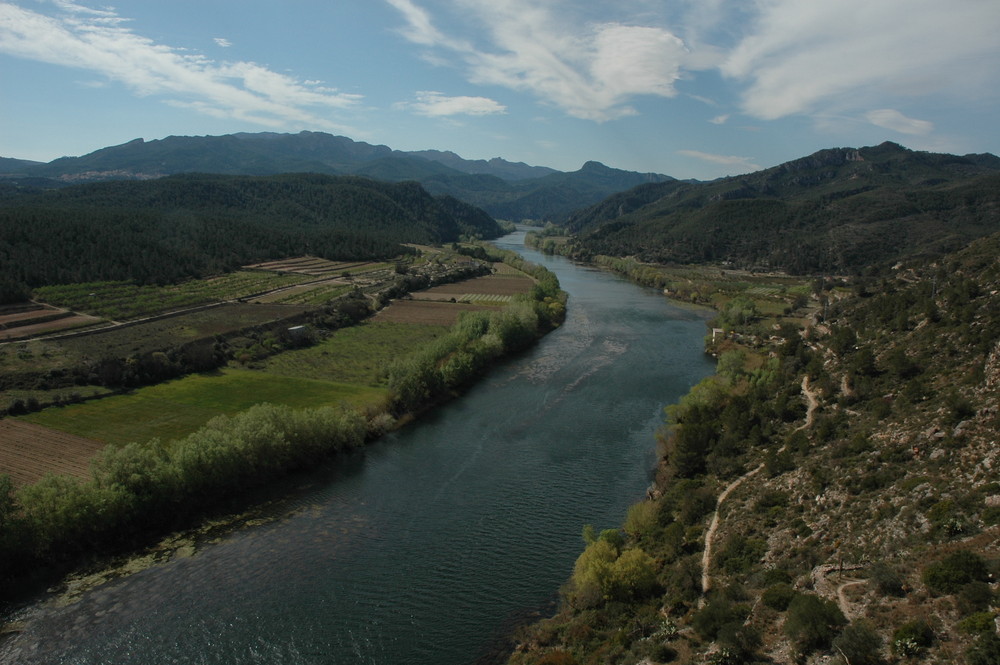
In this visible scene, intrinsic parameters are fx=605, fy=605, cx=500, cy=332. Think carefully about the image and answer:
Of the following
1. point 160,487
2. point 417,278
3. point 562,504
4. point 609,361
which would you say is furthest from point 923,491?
point 417,278

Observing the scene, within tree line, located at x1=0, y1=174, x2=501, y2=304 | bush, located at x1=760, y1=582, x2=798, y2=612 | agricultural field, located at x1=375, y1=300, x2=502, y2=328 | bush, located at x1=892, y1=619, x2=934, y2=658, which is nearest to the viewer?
bush, located at x1=892, y1=619, x2=934, y2=658

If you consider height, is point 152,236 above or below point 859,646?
above

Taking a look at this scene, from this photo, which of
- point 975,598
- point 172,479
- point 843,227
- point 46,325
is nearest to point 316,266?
point 46,325

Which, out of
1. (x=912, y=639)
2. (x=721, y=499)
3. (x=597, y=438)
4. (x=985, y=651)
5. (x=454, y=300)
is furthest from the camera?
(x=454, y=300)

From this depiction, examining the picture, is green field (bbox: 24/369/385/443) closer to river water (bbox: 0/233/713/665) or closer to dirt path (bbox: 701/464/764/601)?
river water (bbox: 0/233/713/665)

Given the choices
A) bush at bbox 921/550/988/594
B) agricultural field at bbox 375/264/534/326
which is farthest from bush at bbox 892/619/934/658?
agricultural field at bbox 375/264/534/326

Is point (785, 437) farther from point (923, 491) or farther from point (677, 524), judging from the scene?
point (923, 491)

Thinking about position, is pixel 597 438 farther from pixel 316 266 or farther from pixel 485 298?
pixel 316 266
